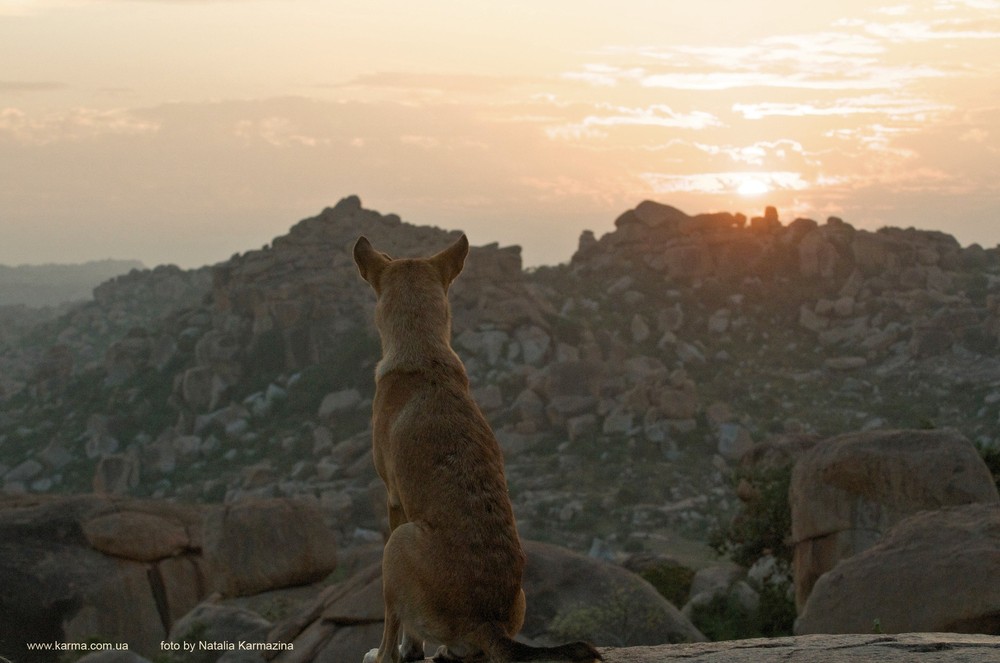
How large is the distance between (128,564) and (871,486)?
41.7 feet

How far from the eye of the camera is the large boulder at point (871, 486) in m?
15.7

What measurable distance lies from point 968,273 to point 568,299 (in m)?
20.7

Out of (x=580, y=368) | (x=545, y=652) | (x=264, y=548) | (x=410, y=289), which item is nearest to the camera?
(x=545, y=652)

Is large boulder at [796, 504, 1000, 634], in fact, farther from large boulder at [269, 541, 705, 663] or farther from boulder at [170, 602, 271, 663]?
boulder at [170, 602, 271, 663]

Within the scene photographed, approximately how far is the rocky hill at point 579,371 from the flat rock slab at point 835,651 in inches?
920

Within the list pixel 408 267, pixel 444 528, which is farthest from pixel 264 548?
pixel 444 528

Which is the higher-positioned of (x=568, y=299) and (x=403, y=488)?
(x=403, y=488)

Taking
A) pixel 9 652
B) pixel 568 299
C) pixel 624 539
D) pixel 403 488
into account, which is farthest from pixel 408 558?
pixel 568 299

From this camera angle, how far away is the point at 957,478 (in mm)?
15641

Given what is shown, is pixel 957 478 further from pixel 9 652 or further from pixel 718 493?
pixel 718 493

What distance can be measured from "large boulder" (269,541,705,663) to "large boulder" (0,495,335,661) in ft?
16.2

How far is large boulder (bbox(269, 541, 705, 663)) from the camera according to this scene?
13.6 metres

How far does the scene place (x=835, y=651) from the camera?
260 inches

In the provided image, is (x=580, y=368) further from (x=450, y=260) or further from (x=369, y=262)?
(x=369, y=262)
